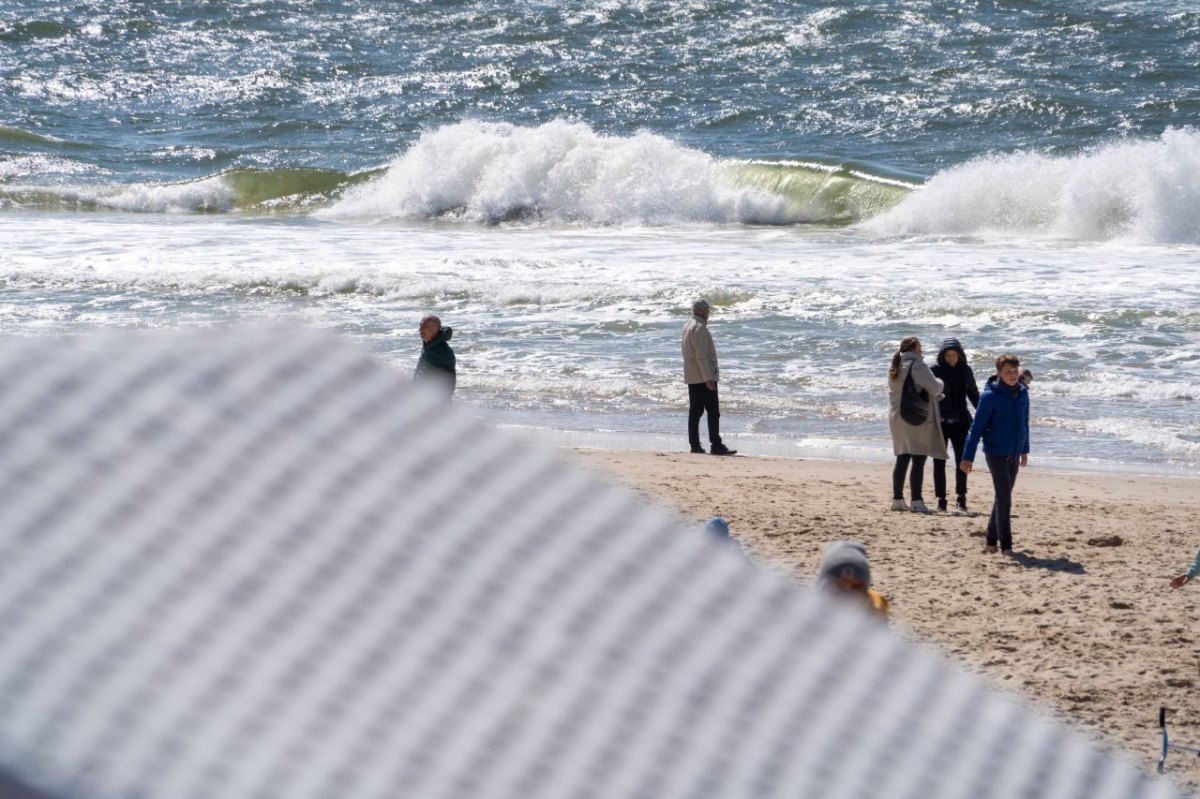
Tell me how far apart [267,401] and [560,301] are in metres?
17.0

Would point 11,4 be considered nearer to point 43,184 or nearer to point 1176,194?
point 43,184

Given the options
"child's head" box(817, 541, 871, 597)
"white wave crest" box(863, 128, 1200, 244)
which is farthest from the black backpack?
"white wave crest" box(863, 128, 1200, 244)

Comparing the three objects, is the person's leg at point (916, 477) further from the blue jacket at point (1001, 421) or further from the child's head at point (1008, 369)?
the child's head at point (1008, 369)

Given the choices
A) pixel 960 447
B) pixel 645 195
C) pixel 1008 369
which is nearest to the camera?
pixel 1008 369

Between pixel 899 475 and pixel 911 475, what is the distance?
76 millimetres

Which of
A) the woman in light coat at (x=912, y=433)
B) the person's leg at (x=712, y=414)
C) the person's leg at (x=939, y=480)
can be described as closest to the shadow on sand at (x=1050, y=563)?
the woman in light coat at (x=912, y=433)

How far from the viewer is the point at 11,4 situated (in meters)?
45.2

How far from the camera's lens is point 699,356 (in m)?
11.3

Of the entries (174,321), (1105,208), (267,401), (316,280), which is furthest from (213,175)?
(267,401)

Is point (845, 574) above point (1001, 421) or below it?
above

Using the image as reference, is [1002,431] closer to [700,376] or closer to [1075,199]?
[700,376]

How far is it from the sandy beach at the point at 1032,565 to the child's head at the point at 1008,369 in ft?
3.15

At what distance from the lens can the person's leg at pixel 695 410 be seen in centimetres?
1134

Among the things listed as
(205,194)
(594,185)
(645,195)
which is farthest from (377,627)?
(205,194)
